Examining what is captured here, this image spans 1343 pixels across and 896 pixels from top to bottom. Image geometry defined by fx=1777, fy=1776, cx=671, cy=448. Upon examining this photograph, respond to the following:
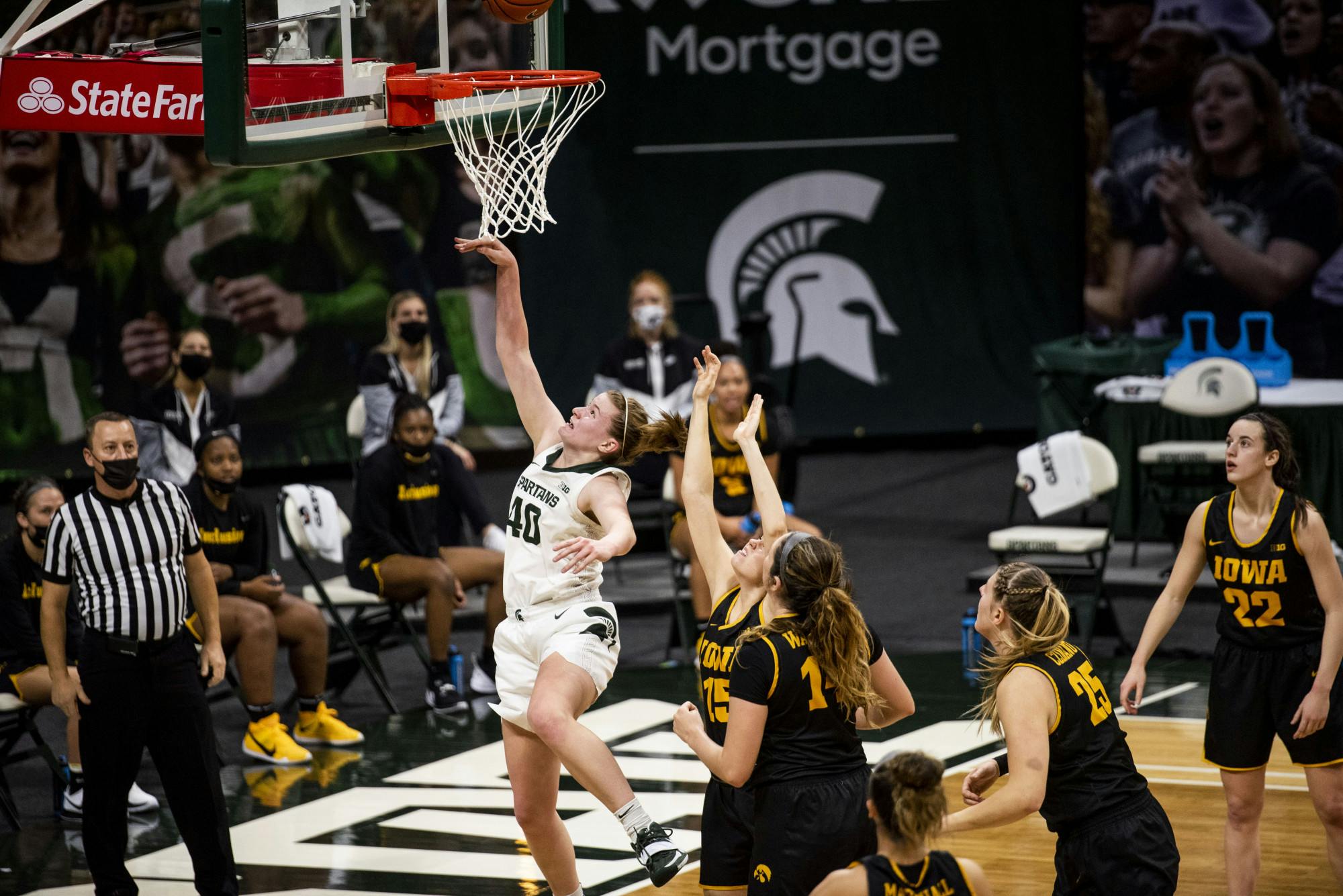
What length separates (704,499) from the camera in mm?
5180

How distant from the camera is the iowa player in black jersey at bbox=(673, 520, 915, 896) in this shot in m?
4.48

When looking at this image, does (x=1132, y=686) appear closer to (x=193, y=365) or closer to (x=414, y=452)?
(x=414, y=452)

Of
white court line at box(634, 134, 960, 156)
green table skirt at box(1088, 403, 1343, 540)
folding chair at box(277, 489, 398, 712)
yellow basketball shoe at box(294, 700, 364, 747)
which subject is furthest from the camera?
white court line at box(634, 134, 960, 156)

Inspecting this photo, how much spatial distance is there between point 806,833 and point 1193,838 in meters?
2.85

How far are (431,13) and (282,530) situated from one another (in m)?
5.82

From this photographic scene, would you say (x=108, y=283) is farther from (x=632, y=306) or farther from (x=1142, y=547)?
(x=1142, y=547)

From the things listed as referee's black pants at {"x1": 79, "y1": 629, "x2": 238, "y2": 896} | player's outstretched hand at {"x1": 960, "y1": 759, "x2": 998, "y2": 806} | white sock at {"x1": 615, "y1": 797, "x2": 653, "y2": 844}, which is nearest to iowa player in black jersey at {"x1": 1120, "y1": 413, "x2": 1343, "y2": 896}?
player's outstretched hand at {"x1": 960, "y1": 759, "x2": 998, "y2": 806}

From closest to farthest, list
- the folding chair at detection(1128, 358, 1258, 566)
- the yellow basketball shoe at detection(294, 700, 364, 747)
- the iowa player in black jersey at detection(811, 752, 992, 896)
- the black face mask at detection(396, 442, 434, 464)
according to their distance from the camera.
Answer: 1. the iowa player in black jersey at detection(811, 752, 992, 896)
2. the yellow basketball shoe at detection(294, 700, 364, 747)
3. the black face mask at detection(396, 442, 434, 464)
4. the folding chair at detection(1128, 358, 1258, 566)

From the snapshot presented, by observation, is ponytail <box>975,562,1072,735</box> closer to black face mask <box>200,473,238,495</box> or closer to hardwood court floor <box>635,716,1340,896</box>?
hardwood court floor <box>635,716,1340,896</box>

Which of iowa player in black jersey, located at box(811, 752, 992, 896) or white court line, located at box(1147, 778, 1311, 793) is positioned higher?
iowa player in black jersey, located at box(811, 752, 992, 896)

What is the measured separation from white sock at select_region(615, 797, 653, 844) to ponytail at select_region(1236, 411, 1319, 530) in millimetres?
2330

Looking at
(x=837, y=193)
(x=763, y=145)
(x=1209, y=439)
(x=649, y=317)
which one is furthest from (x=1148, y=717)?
(x=763, y=145)

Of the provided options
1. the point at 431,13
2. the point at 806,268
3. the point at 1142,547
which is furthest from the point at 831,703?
the point at 806,268

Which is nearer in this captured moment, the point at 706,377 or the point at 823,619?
the point at 823,619
